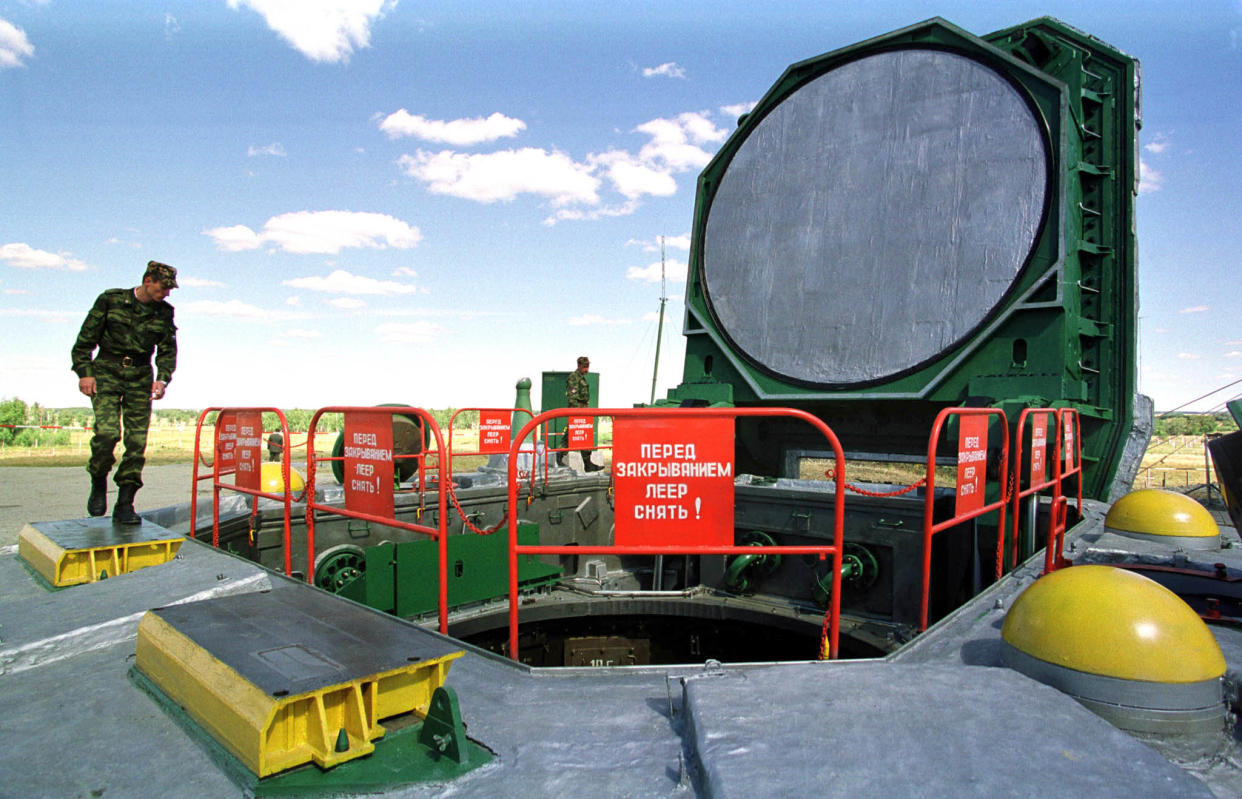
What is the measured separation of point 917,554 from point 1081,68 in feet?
15.3

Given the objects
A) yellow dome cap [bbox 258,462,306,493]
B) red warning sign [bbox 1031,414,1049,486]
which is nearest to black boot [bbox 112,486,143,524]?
yellow dome cap [bbox 258,462,306,493]

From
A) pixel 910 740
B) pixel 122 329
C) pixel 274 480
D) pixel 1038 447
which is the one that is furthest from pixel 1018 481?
pixel 274 480

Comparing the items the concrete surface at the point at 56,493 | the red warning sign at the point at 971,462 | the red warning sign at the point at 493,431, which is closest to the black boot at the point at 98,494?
the concrete surface at the point at 56,493

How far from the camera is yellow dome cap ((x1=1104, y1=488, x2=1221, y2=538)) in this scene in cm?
503

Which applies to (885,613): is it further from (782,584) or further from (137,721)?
(137,721)

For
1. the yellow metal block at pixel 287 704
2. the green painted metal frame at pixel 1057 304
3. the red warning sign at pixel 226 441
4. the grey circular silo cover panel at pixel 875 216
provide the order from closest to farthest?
the yellow metal block at pixel 287 704, the red warning sign at pixel 226 441, the green painted metal frame at pixel 1057 304, the grey circular silo cover panel at pixel 875 216

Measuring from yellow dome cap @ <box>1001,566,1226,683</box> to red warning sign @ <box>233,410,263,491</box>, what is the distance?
4683mm

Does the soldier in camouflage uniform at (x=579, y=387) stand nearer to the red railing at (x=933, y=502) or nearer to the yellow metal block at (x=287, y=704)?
the red railing at (x=933, y=502)

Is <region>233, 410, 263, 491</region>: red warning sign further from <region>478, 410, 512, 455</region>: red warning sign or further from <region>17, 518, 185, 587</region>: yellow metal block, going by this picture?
<region>478, 410, 512, 455</region>: red warning sign

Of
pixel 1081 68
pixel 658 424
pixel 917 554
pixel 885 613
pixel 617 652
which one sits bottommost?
pixel 617 652

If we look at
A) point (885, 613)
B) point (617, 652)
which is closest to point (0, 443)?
point (617, 652)

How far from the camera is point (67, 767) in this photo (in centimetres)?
191

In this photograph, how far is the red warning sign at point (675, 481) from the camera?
10.1 feet

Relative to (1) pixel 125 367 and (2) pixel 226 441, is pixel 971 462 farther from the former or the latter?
(1) pixel 125 367
